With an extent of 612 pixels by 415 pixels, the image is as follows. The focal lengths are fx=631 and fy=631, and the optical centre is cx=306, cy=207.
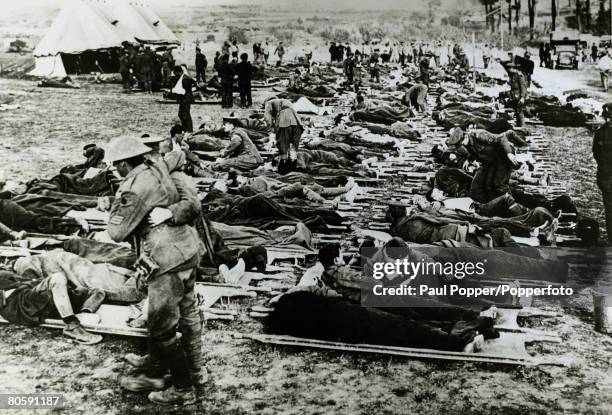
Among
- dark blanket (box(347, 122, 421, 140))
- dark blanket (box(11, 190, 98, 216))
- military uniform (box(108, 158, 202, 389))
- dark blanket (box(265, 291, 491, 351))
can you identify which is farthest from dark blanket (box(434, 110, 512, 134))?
dark blanket (box(11, 190, 98, 216))

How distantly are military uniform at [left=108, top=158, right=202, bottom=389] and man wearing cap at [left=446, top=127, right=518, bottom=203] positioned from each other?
232cm

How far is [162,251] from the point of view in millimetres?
3898

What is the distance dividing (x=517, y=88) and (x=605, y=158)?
940 millimetres

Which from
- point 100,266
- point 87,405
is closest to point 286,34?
point 100,266

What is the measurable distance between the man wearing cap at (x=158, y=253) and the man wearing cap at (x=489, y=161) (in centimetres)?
232

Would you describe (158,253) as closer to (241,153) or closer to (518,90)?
(241,153)

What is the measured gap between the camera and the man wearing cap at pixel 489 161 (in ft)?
16.3

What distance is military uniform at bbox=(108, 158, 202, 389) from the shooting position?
384cm

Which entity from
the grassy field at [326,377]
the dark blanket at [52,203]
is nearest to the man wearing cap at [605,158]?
the grassy field at [326,377]

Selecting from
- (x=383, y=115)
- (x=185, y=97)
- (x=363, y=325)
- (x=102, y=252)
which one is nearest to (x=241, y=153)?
(x=185, y=97)

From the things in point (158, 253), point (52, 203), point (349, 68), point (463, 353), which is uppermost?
point (349, 68)

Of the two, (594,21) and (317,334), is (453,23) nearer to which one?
(594,21)

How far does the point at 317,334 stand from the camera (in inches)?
167

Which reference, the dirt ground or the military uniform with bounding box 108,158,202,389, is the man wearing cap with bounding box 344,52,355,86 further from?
the dirt ground
